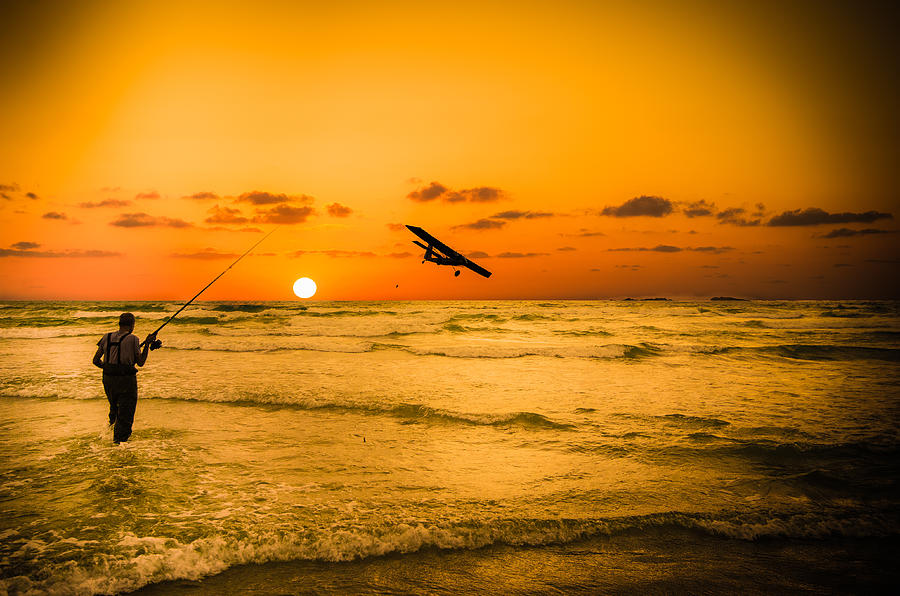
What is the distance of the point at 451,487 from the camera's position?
608 cm

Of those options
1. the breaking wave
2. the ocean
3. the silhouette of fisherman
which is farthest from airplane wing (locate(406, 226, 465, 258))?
the breaking wave

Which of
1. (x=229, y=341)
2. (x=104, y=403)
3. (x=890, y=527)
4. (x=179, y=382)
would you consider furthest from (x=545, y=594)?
(x=229, y=341)

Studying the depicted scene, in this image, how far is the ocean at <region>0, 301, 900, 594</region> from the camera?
14.0 ft

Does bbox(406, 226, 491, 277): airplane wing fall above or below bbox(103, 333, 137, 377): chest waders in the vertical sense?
above

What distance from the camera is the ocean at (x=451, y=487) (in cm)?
428

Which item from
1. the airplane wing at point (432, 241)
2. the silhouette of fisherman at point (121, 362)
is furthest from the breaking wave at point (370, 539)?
the airplane wing at point (432, 241)

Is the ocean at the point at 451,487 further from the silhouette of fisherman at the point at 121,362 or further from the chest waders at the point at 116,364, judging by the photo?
the chest waders at the point at 116,364

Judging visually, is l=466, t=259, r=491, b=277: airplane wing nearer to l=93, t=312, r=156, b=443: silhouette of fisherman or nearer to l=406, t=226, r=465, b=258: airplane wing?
l=406, t=226, r=465, b=258: airplane wing

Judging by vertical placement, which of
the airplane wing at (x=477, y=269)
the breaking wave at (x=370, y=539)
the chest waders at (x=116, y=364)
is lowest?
the breaking wave at (x=370, y=539)

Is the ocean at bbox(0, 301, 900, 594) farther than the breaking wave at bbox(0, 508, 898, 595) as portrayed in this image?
Yes

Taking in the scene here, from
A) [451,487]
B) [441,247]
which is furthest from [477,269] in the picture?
[451,487]

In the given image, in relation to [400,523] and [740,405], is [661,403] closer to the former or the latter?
[740,405]

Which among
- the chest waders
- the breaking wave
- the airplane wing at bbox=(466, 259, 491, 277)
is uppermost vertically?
the airplane wing at bbox=(466, 259, 491, 277)

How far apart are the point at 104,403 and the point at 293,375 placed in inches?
195
